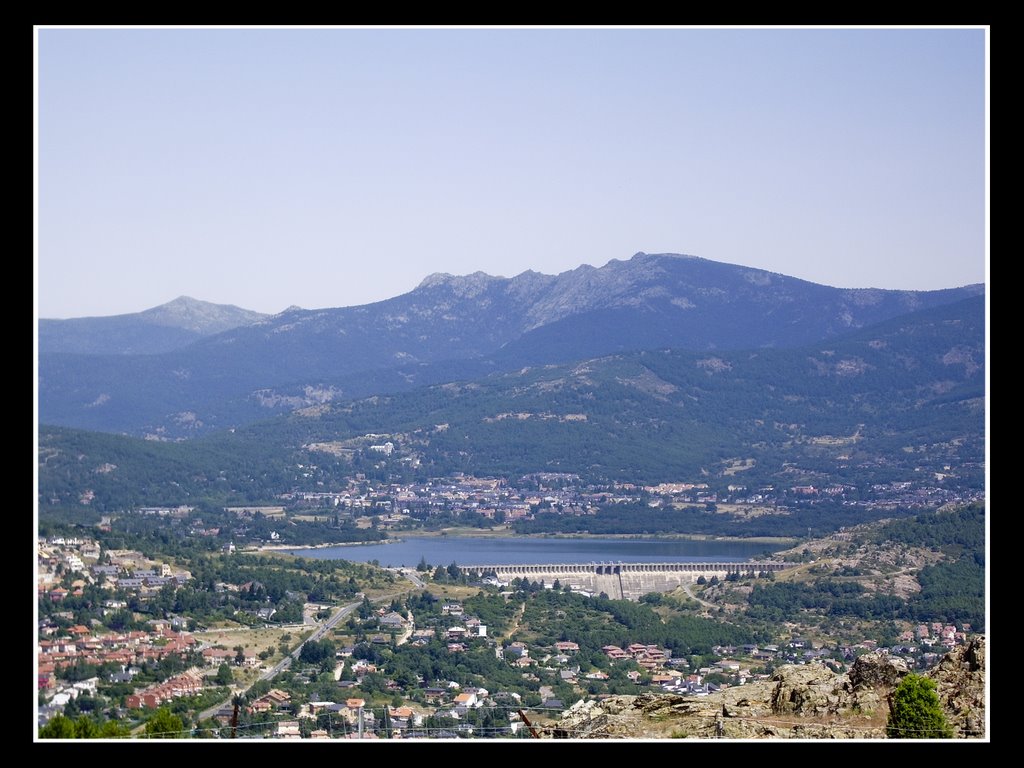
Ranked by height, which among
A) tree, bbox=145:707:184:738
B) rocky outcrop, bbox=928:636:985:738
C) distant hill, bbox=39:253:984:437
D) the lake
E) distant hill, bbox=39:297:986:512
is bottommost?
the lake

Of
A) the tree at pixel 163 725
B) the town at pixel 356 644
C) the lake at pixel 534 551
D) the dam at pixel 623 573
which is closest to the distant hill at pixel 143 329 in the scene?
the lake at pixel 534 551

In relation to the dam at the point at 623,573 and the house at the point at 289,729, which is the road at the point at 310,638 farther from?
the dam at the point at 623,573

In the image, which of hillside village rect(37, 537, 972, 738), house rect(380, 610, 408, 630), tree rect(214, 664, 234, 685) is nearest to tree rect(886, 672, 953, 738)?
hillside village rect(37, 537, 972, 738)

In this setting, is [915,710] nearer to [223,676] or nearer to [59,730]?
[59,730]

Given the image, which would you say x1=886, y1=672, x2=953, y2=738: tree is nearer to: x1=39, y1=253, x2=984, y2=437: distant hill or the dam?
the dam
